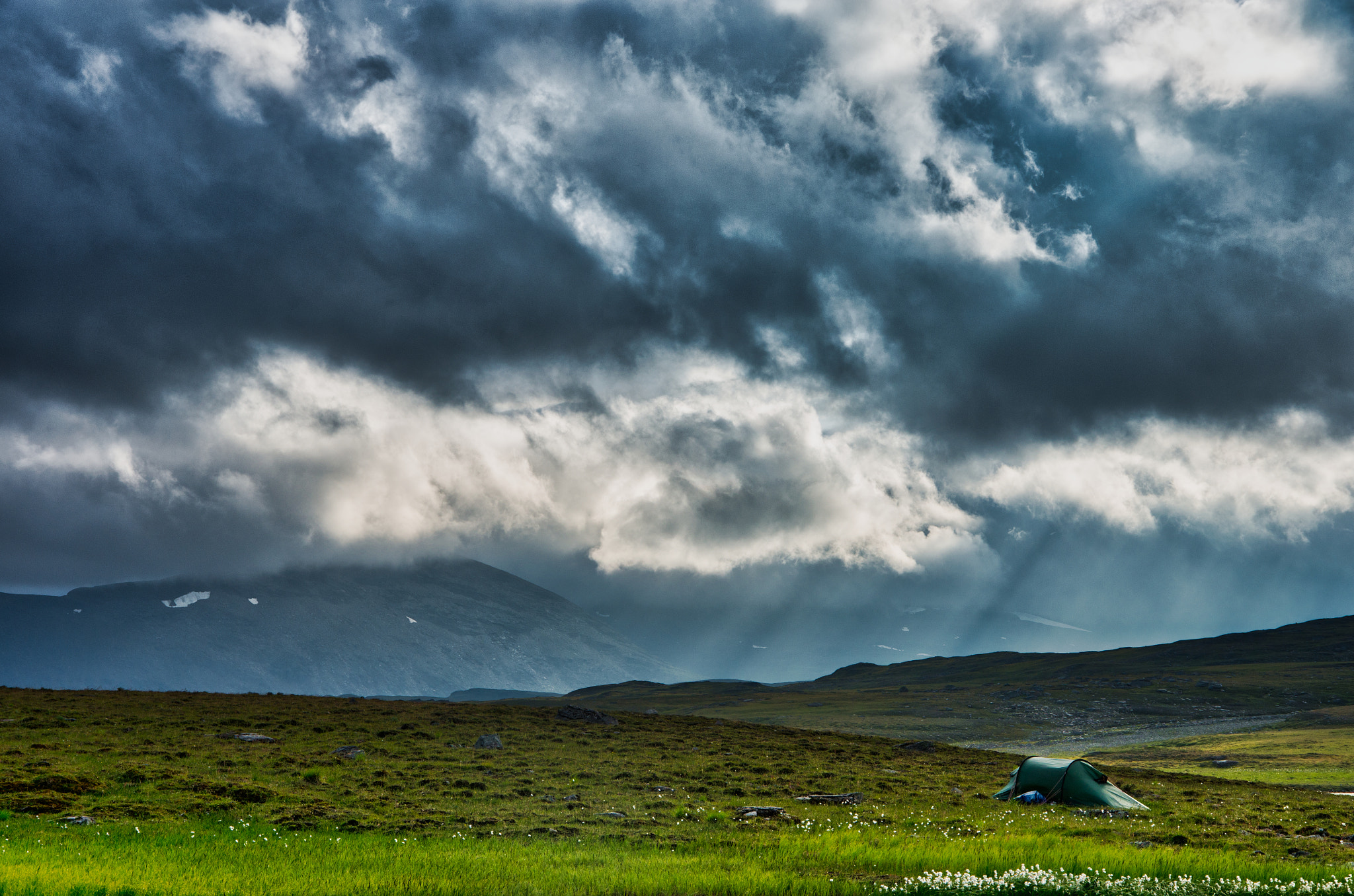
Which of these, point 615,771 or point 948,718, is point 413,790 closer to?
point 615,771

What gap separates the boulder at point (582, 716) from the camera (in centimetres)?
7026

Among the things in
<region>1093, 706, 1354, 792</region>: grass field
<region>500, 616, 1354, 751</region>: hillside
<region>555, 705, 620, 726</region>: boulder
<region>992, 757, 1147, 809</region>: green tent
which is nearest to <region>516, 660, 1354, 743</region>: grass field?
<region>500, 616, 1354, 751</region>: hillside

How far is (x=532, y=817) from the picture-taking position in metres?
27.5

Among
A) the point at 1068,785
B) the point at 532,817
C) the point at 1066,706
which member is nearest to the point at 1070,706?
the point at 1066,706

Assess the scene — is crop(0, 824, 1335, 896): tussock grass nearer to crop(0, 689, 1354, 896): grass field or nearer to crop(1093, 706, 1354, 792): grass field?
crop(0, 689, 1354, 896): grass field

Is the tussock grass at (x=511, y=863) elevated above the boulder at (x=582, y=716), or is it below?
above

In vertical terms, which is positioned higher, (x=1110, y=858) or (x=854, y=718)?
(x=1110, y=858)

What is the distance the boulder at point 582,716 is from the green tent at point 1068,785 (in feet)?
131

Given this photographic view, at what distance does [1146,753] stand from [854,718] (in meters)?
64.2

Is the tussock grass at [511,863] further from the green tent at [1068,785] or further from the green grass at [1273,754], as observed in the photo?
the green grass at [1273,754]

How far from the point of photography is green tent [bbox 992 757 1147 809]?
113 feet

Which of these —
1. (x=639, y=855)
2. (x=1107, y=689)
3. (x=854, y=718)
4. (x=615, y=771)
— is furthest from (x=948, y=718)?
(x=639, y=855)

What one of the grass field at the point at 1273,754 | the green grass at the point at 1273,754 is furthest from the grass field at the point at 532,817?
the green grass at the point at 1273,754

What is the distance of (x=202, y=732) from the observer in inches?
1941
